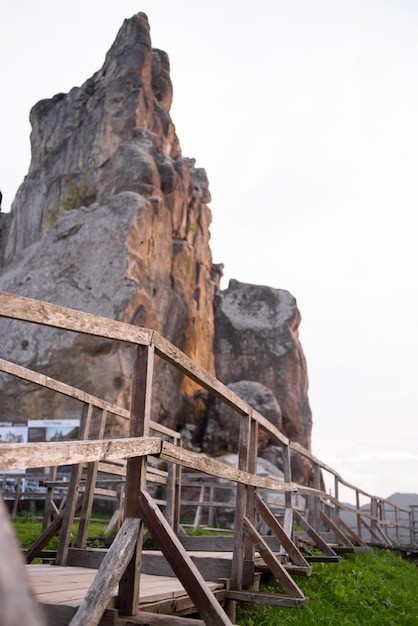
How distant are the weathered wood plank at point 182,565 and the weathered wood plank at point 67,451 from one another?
0.36m

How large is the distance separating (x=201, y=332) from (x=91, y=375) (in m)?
11.0

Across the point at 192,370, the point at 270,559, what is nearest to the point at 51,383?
the point at 192,370

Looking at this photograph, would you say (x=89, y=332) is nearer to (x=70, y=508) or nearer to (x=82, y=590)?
(x=82, y=590)

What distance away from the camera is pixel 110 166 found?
105ft

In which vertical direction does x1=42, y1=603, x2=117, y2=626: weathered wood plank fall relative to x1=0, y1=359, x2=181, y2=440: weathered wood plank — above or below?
below

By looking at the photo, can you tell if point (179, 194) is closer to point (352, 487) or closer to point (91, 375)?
point (91, 375)

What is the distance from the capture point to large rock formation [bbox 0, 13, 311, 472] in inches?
965

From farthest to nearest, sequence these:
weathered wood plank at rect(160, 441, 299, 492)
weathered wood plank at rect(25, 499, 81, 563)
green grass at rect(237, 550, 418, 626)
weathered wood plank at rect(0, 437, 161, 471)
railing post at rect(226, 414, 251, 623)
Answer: weathered wood plank at rect(25, 499, 81, 563) < green grass at rect(237, 550, 418, 626) < railing post at rect(226, 414, 251, 623) < weathered wood plank at rect(160, 441, 299, 492) < weathered wood plank at rect(0, 437, 161, 471)

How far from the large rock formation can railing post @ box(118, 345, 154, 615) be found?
19.4m

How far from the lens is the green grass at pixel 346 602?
5.50 meters

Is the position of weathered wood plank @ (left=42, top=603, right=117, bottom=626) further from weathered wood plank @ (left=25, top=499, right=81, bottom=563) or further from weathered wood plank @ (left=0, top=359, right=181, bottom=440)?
weathered wood plank @ (left=25, top=499, right=81, bottom=563)

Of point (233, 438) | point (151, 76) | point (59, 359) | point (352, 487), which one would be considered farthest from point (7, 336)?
point (151, 76)

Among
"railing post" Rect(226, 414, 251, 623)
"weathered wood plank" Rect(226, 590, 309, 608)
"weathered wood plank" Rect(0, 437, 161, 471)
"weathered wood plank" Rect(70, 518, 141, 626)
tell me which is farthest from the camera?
"railing post" Rect(226, 414, 251, 623)

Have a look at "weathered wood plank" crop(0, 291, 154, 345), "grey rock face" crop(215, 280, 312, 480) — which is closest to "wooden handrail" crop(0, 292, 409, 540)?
"weathered wood plank" crop(0, 291, 154, 345)
